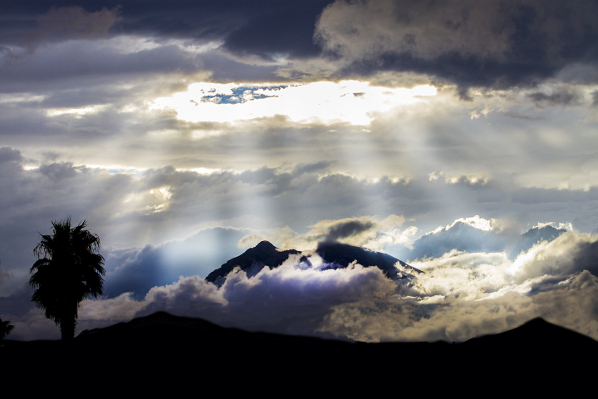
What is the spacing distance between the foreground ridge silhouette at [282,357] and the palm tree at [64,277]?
12.3 m

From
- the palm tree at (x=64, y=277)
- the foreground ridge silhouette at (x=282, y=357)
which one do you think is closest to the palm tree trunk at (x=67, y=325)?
the palm tree at (x=64, y=277)

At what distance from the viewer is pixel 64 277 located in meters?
31.9

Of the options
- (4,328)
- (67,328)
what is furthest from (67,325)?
(4,328)

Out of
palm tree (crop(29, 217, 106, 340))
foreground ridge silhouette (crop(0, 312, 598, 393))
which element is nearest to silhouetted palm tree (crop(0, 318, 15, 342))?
palm tree (crop(29, 217, 106, 340))

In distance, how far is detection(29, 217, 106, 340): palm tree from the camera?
104 feet

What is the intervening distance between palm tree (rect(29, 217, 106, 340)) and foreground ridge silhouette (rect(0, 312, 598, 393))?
483 inches

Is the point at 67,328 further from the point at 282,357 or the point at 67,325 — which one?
the point at 282,357

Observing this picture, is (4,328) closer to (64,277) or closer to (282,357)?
(64,277)

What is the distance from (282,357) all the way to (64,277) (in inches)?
848

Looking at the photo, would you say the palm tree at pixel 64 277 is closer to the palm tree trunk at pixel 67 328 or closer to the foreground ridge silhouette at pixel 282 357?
the palm tree trunk at pixel 67 328

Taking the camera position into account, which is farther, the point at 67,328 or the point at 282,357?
the point at 67,328

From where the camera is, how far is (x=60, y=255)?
32.1 metres

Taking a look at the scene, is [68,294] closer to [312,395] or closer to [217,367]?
[217,367]

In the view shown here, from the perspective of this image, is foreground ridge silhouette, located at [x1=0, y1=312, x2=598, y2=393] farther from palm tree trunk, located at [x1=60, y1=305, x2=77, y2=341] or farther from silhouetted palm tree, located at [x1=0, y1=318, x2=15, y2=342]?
silhouetted palm tree, located at [x1=0, y1=318, x2=15, y2=342]
